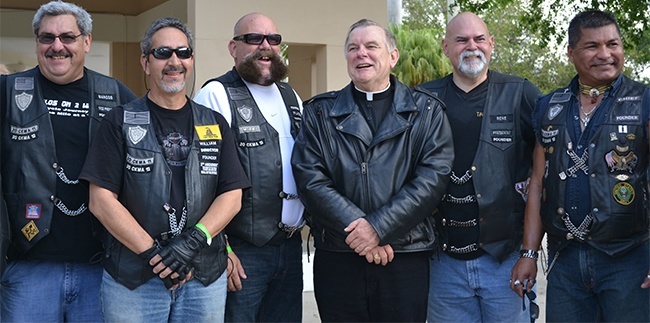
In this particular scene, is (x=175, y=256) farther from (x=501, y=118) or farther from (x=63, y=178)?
(x=501, y=118)

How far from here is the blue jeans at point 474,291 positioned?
171 inches

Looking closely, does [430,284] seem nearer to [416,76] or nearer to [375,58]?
[375,58]

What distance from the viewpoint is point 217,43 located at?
986cm

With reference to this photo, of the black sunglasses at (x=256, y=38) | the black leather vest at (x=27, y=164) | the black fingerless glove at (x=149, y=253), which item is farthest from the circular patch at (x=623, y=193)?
the black leather vest at (x=27, y=164)

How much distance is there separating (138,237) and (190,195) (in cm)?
32

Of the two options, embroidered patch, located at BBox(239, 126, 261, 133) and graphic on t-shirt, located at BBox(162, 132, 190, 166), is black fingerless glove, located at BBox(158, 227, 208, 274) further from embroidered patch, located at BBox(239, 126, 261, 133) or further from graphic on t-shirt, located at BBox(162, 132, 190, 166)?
embroidered patch, located at BBox(239, 126, 261, 133)

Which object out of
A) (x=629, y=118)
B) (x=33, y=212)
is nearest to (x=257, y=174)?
(x=33, y=212)

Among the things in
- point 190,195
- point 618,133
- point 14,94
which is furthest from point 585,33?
point 14,94

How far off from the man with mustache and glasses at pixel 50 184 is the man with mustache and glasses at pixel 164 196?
27 cm

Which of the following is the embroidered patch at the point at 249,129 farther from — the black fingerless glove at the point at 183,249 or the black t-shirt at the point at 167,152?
the black fingerless glove at the point at 183,249

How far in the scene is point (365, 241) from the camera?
3930mm

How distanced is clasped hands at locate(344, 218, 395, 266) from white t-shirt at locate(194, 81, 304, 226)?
0.63 metres

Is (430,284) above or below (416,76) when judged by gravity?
below

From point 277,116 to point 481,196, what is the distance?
1.25 m
